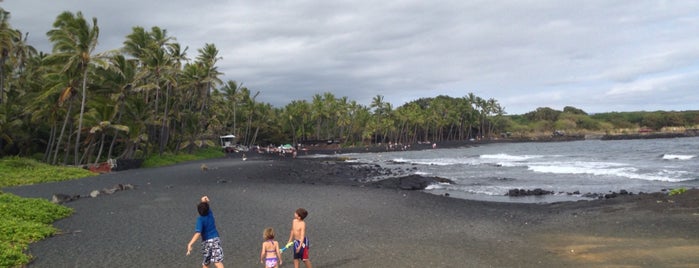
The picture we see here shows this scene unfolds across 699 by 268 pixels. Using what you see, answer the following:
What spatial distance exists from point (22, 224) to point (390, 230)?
9.31 m

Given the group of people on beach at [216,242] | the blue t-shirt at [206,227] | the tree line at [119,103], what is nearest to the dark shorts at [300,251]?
the group of people on beach at [216,242]

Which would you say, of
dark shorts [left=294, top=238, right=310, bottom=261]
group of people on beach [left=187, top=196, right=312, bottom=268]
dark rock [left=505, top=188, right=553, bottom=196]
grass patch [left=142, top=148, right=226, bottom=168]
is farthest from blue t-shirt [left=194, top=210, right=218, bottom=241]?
grass patch [left=142, top=148, right=226, bottom=168]

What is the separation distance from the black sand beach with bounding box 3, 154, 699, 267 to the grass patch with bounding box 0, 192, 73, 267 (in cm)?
30

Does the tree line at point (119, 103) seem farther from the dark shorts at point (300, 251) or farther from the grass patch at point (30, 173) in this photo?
the dark shorts at point (300, 251)

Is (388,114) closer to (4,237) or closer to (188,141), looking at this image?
(188,141)

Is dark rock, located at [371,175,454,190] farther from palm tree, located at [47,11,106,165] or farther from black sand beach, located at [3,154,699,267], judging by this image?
palm tree, located at [47,11,106,165]

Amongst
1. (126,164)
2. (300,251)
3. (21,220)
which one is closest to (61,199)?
(21,220)

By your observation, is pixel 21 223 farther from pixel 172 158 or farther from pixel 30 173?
pixel 172 158

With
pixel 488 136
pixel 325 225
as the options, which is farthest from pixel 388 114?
pixel 325 225

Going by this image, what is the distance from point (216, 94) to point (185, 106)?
11.7 metres

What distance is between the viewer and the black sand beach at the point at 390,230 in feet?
32.4

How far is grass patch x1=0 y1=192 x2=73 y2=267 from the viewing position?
30.9ft

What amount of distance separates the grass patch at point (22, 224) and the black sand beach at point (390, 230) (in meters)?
0.30

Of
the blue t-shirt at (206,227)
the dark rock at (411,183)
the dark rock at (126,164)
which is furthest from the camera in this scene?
the dark rock at (126,164)
